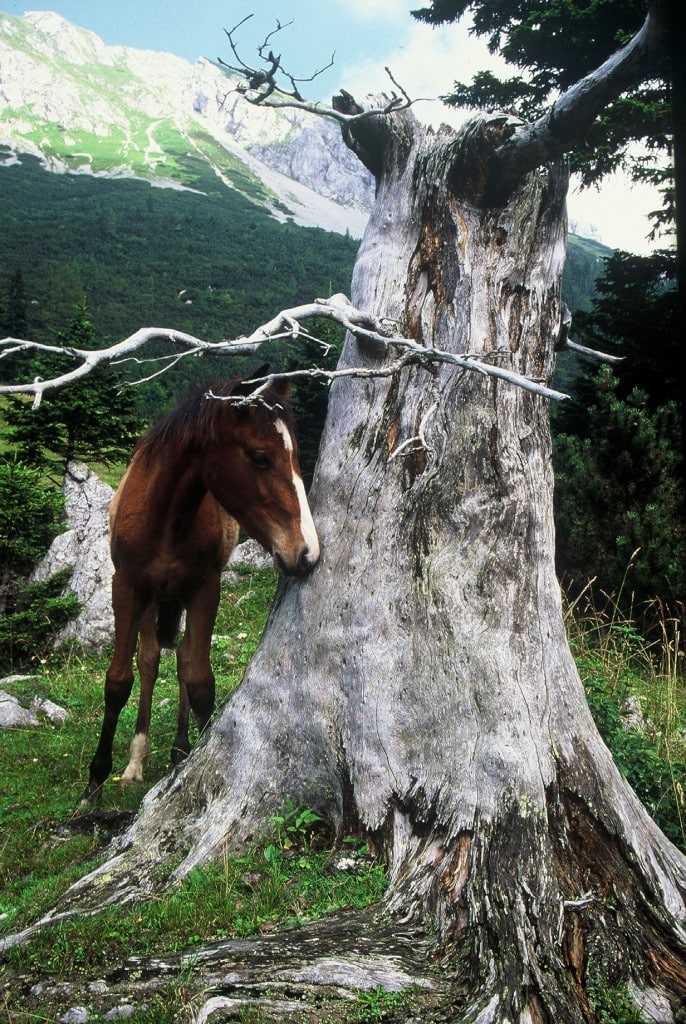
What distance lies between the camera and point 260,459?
12.6 feet

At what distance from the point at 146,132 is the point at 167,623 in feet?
698

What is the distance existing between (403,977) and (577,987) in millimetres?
623

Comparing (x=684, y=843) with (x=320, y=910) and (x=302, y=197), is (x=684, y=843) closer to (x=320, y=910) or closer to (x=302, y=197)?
(x=320, y=910)

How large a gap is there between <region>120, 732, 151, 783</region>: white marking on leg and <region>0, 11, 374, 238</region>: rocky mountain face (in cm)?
14616

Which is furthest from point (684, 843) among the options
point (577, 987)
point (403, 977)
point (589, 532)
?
point (589, 532)

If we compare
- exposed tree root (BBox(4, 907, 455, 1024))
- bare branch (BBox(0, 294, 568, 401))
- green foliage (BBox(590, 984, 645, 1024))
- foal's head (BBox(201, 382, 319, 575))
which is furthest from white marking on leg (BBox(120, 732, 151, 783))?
green foliage (BBox(590, 984, 645, 1024))

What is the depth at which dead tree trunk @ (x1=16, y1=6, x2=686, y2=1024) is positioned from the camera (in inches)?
104

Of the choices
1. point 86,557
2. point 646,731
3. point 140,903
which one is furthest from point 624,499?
point 86,557

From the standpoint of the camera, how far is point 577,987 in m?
2.36

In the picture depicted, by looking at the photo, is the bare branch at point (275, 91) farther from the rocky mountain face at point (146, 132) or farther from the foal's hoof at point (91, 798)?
the rocky mountain face at point (146, 132)

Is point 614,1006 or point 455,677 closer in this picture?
point 614,1006

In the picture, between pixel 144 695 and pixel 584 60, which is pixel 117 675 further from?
pixel 584 60

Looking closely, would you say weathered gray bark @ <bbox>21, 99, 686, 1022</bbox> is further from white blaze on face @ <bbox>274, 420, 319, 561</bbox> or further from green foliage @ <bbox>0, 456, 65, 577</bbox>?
green foliage @ <bbox>0, 456, 65, 577</bbox>

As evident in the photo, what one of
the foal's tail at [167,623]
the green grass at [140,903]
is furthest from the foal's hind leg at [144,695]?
the foal's tail at [167,623]
